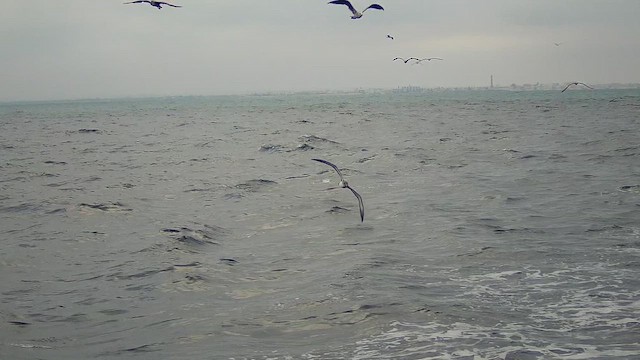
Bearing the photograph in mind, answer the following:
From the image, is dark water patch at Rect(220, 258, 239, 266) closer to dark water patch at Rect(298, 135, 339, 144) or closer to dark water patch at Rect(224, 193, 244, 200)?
dark water patch at Rect(224, 193, 244, 200)

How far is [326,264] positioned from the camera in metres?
11.7

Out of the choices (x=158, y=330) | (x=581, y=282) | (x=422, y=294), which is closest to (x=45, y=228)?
(x=158, y=330)

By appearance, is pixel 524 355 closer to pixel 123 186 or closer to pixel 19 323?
pixel 19 323

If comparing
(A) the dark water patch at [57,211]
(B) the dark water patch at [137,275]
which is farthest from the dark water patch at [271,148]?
(B) the dark water patch at [137,275]

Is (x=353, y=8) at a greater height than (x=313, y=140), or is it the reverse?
(x=353, y=8)

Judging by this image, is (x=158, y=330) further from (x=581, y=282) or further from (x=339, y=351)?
(x=581, y=282)

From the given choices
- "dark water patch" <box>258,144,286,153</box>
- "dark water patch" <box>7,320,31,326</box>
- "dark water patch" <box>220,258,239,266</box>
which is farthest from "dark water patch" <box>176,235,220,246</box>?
"dark water patch" <box>258,144,286,153</box>

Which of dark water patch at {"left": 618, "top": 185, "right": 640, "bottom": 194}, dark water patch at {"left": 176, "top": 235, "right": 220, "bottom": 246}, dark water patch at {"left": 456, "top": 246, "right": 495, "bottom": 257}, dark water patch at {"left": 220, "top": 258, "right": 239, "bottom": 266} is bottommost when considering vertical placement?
dark water patch at {"left": 220, "top": 258, "right": 239, "bottom": 266}

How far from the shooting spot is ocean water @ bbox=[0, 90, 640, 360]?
8.02 m

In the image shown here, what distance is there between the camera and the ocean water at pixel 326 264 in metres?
8.02

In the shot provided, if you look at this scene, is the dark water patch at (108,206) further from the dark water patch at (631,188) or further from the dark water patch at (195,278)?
the dark water patch at (631,188)

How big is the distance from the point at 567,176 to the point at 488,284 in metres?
13.0

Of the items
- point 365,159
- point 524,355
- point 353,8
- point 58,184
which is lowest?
point 524,355

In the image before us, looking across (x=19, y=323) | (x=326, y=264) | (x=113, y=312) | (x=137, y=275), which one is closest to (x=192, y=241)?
(x=137, y=275)
